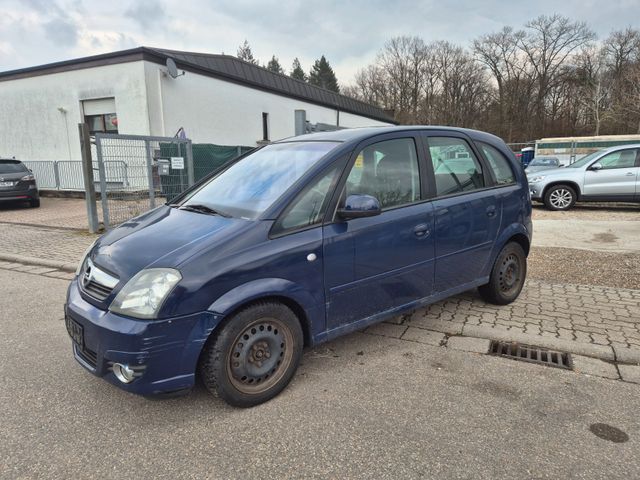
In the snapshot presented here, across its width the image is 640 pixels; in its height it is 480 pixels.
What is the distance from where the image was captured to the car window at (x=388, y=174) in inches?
132

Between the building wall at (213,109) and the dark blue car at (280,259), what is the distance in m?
14.3

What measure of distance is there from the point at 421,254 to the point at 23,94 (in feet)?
68.6

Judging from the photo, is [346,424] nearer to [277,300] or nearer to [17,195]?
[277,300]

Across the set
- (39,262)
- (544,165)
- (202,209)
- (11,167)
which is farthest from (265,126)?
(202,209)

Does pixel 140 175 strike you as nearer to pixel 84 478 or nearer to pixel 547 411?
pixel 84 478

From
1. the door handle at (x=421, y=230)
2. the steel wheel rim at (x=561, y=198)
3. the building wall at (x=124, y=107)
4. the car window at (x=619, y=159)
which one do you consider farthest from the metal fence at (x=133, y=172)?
the car window at (x=619, y=159)

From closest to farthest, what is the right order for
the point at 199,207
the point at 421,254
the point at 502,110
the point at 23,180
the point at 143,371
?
the point at 143,371
the point at 199,207
the point at 421,254
the point at 23,180
the point at 502,110

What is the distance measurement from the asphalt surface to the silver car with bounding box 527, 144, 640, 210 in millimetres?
9666

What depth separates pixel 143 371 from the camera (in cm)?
247

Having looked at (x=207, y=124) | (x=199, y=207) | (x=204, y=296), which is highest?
(x=207, y=124)

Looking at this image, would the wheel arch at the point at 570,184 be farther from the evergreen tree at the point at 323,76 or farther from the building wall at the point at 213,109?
the evergreen tree at the point at 323,76

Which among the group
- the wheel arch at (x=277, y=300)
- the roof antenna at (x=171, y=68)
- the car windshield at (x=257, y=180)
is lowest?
the wheel arch at (x=277, y=300)

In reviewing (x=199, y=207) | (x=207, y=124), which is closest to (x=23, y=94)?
(x=207, y=124)

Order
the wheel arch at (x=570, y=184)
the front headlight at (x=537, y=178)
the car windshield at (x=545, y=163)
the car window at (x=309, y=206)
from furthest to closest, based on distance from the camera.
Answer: the car windshield at (x=545, y=163) → the front headlight at (x=537, y=178) → the wheel arch at (x=570, y=184) → the car window at (x=309, y=206)
